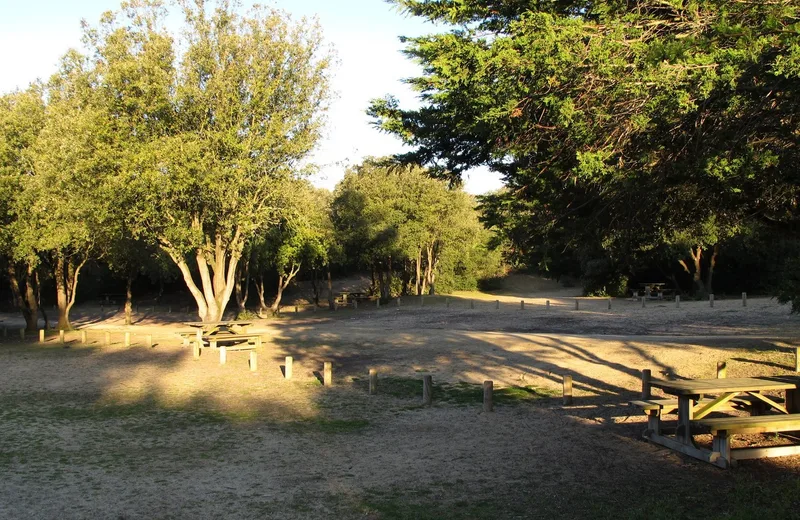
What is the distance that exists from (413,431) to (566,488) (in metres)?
3.56

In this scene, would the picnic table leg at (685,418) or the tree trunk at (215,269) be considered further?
the tree trunk at (215,269)

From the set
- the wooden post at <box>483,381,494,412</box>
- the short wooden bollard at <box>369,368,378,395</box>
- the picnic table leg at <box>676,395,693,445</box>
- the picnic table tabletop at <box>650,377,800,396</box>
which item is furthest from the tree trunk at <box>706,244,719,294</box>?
the picnic table leg at <box>676,395,693,445</box>

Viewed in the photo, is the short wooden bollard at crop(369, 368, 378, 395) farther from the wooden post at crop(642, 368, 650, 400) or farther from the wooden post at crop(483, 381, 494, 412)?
the wooden post at crop(642, 368, 650, 400)

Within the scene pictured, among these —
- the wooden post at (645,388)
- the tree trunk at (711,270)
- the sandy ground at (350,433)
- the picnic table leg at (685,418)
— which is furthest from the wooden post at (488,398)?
the tree trunk at (711,270)

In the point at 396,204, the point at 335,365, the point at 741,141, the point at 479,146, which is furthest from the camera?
the point at 396,204

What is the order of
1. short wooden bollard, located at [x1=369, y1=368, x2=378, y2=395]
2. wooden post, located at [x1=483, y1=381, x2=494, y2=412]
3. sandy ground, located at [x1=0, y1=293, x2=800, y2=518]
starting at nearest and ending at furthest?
sandy ground, located at [x1=0, y1=293, x2=800, y2=518]
wooden post, located at [x1=483, y1=381, x2=494, y2=412]
short wooden bollard, located at [x1=369, y1=368, x2=378, y2=395]

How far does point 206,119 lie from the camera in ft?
61.8

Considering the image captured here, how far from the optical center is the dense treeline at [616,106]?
21.0ft

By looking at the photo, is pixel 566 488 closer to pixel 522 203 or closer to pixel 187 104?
pixel 522 203

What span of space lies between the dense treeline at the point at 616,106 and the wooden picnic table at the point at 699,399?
94.7 inches

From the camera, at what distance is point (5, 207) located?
23094 mm

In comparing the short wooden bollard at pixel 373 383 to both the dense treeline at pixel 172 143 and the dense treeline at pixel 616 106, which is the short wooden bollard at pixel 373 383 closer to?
the dense treeline at pixel 616 106

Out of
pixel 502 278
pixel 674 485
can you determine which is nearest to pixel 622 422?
pixel 674 485

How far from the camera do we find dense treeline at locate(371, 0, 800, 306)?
6398 millimetres
